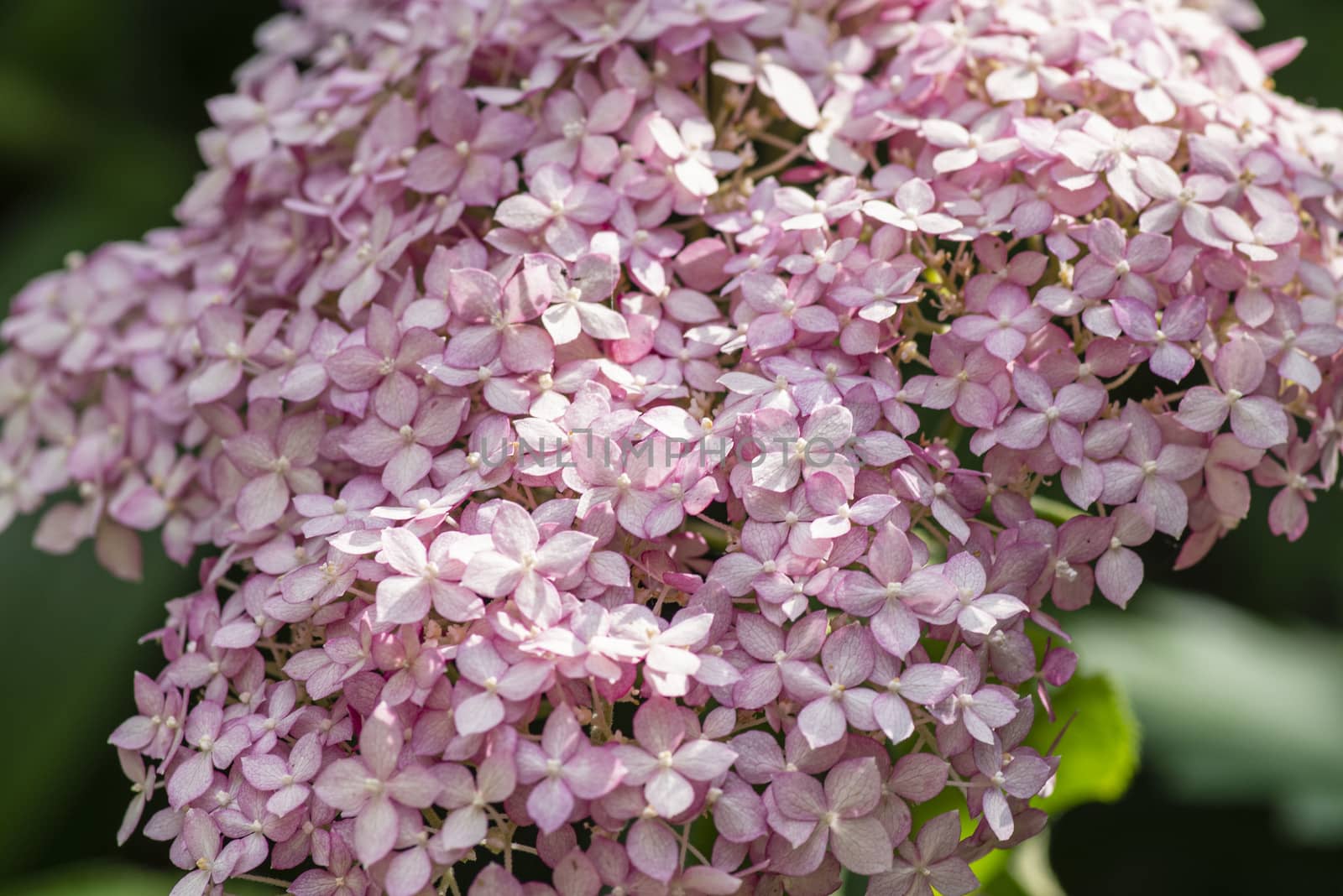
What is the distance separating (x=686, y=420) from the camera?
1.99ft

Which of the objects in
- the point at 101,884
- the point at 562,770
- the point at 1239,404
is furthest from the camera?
the point at 101,884

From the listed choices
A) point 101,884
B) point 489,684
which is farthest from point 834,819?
point 101,884

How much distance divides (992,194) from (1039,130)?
0.04 m

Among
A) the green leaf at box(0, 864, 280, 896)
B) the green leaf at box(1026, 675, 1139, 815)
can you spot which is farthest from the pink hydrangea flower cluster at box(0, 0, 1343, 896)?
the green leaf at box(0, 864, 280, 896)

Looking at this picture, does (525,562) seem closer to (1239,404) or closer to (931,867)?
(931,867)

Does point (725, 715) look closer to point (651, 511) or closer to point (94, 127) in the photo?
point (651, 511)

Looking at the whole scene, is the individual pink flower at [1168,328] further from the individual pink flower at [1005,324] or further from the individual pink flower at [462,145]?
the individual pink flower at [462,145]

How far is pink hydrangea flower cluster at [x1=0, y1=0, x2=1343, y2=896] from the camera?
1.80ft

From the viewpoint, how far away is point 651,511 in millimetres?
577

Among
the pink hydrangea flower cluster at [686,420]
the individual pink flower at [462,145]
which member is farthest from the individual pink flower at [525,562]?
the individual pink flower at [462,145]

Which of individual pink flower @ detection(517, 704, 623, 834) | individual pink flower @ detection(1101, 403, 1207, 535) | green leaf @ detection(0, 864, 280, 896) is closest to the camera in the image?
individual pink flower @ detection(517, 704, 623, 834)

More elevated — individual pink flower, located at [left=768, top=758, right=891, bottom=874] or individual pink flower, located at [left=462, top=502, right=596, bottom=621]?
individual pink flower, located at [left=462, top=502, right=596, bottom=621]

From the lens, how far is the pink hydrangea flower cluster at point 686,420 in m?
0.55

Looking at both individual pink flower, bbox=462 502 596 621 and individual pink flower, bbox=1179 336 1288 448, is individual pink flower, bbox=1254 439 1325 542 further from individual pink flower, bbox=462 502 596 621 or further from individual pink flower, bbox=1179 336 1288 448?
individual pink flower, bbox=462 502 596 621
